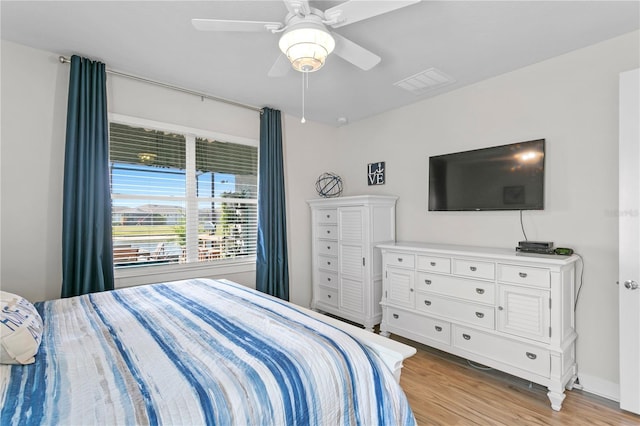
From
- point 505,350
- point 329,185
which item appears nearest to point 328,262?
point 329,185

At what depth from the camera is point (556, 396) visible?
2074 mm

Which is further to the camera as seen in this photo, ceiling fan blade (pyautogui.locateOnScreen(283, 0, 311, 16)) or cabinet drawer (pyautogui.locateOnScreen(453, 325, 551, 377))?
cabinet drawer (pyautogui.locateOnScreen(453, 325, 551, 377))

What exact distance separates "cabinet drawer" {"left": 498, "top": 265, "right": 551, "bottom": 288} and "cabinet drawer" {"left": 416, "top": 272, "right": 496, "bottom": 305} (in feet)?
0.40

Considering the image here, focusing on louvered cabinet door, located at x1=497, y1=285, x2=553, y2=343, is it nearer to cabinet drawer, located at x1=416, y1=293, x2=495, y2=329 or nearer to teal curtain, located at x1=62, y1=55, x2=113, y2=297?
cabinet drawer, located at x1=416, y1=293, x2=495, y2=329

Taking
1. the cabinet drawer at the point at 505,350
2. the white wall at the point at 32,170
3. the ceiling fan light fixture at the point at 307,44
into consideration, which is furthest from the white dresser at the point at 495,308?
the white wall at the point at 32,170

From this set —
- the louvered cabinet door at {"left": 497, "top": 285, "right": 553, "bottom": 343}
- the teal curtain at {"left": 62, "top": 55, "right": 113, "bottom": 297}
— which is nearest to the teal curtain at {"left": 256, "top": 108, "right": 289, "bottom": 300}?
the teal curtain at {"left": 62, "top": 55, "right": 113, "bottom": 297}

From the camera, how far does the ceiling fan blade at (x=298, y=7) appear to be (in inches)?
59.8

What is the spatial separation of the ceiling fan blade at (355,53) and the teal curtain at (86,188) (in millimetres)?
2012

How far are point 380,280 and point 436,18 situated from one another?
97.2 inches

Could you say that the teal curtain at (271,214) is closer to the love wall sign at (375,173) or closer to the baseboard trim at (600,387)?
the love wall sign at (375,173)

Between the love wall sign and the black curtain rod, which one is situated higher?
the black curtain rod

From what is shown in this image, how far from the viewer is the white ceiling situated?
6.31 ft

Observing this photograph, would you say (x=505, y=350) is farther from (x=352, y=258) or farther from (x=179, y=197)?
(x=179, y=197)

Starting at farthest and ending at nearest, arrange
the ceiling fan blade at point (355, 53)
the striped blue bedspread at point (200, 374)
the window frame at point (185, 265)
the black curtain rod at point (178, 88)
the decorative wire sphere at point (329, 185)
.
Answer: the decorative wire sphere at point (329, 185) < the window frame at point (185, 265) < the black curtain rod at point (178, 88) < the ceiling fan blade at point (355, 53) < the striped blue bedspread at point (200, 374)
